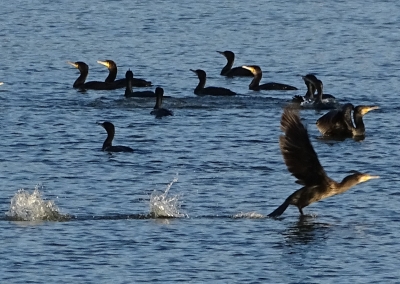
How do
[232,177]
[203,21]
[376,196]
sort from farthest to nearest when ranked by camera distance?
[203,21] < [232,177] < [376,196]

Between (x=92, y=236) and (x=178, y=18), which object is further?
(x=178, y=18)

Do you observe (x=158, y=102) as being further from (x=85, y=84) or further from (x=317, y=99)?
(x=85, y=84)

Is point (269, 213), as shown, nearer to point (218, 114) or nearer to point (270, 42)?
point (218, 114)

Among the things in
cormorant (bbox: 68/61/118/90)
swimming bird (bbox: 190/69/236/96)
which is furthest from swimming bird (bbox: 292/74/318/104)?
cormorant (bbox: 68/61/118/90)

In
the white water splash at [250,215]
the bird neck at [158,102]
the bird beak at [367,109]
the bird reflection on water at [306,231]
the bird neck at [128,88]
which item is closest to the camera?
the bird reflection on water at [306,231]

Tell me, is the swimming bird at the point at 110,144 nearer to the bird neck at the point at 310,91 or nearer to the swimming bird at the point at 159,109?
the swimming bird at the point at 159,109

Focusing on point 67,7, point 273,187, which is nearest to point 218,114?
point 273,187

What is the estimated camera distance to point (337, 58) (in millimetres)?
30812

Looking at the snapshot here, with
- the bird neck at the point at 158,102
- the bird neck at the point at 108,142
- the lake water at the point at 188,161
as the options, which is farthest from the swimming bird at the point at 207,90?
the bird neck at the point at 108,142

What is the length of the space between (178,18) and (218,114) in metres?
15.1

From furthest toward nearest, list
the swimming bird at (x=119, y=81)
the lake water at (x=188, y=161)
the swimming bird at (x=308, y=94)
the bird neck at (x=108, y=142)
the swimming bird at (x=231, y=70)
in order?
the swimming bird at (x=231, y=70)
the swimming bird at (x=119, y=81)
the swimming bird at (x=308, y=94)
the bird neck at (x=108, y=142)
the lake water at (x=188, y=161)

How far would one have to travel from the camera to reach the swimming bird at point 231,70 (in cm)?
2911

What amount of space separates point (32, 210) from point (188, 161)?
4.02m

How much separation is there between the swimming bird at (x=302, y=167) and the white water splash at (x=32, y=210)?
2.37 metres
